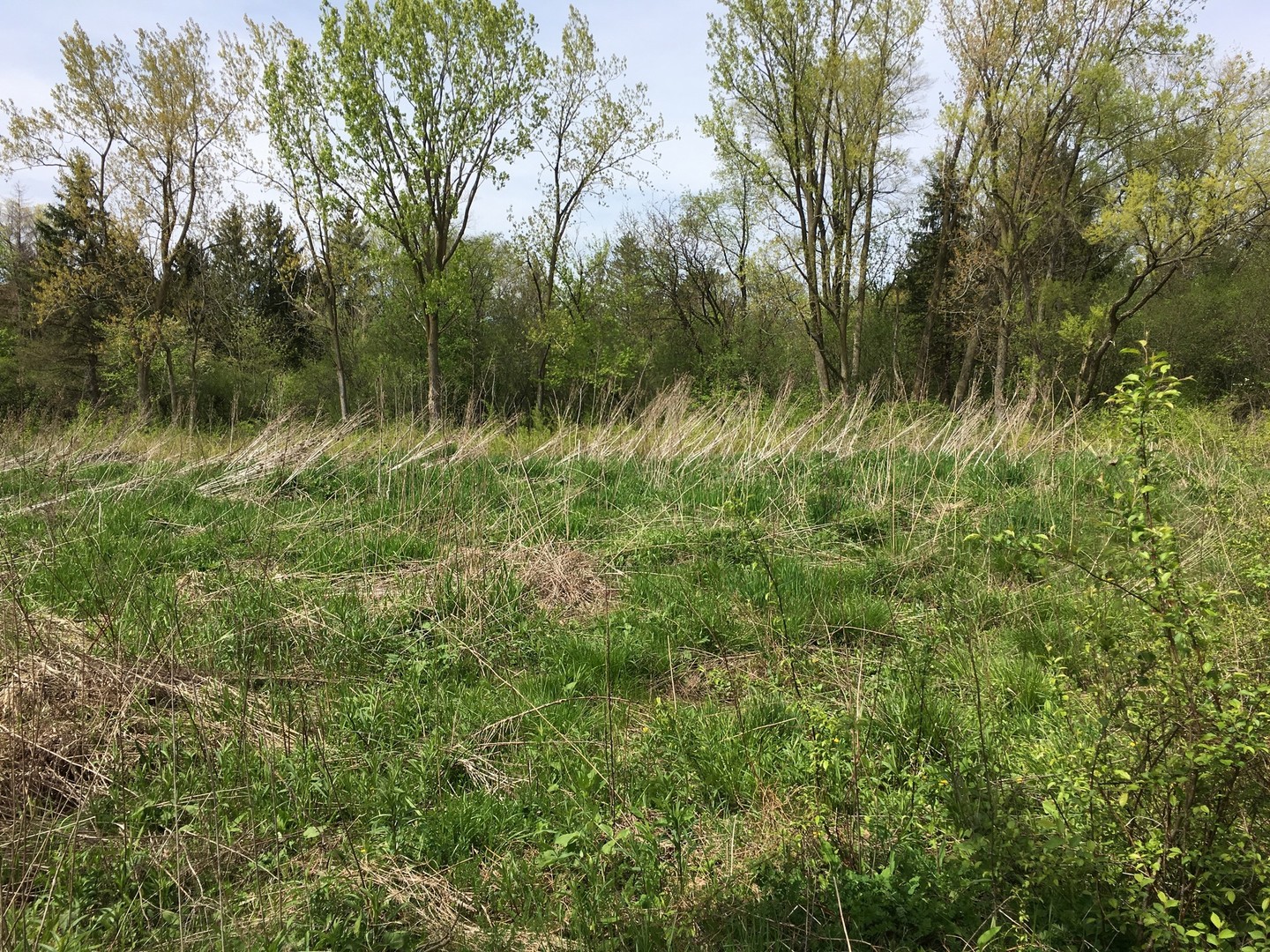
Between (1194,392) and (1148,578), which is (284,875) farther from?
(1194,392)

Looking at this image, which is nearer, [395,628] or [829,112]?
[395,628]

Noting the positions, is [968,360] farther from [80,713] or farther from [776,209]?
[80,713]

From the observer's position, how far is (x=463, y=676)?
3.49 metres

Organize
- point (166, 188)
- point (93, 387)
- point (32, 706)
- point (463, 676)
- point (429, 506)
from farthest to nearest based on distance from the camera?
point (93, 387) → point (166, 188) → point (429, 506) → point (463, 676) → point (32, 706)

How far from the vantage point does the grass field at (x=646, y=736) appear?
1711 mm

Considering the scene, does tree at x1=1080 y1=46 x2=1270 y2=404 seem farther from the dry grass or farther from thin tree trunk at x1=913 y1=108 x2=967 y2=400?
the dry grass

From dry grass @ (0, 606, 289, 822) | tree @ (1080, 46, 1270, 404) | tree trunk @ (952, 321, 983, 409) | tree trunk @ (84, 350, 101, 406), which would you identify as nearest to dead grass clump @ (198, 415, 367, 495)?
dry grass @ (0, 606, 289, 822)

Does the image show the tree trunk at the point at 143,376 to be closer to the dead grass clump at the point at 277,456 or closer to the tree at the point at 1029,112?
the dead grass clump at the point at 277,456

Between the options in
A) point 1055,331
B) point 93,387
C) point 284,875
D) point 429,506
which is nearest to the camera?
point 284,875

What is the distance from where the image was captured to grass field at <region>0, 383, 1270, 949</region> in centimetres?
171

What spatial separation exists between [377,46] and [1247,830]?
840 inches

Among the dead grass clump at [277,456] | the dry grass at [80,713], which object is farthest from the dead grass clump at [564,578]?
the dead grass clump at [277,456]

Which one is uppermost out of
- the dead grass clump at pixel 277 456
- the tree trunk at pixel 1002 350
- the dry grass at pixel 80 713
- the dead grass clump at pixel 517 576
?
the tree trunk at pixel 1002 350

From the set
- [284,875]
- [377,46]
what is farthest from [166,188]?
[284,875]
